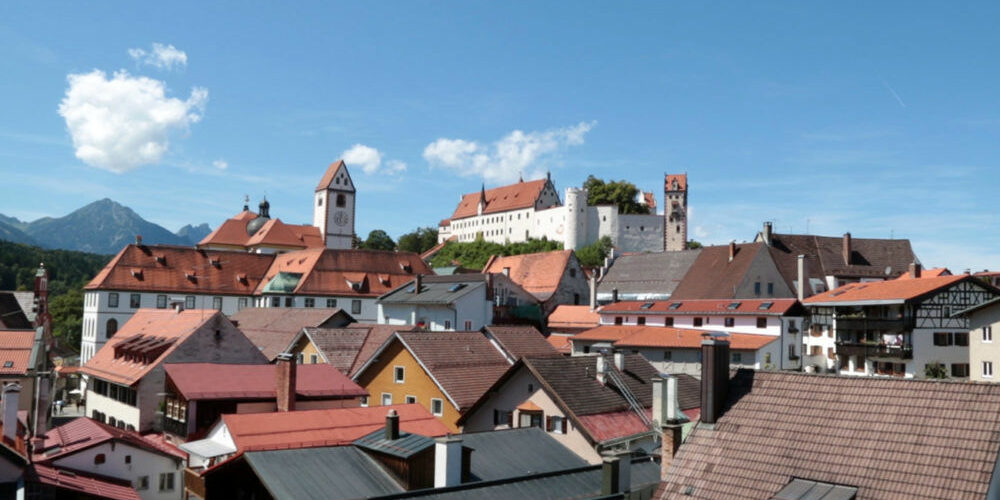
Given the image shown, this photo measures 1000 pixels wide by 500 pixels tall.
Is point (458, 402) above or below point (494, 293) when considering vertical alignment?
below

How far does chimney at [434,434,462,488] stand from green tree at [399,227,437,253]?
138105 millimetres

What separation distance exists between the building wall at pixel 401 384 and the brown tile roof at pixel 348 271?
1668 inches

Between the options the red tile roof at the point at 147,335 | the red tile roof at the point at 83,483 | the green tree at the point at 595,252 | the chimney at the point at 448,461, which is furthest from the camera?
the green tree at the point at 595,252

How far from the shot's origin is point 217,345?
39.9 meters

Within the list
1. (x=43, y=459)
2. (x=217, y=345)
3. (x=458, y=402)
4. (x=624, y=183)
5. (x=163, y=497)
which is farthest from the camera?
(x=624, y=183)

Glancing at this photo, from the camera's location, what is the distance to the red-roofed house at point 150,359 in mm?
37406

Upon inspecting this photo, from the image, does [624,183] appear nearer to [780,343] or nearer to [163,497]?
[780,343]

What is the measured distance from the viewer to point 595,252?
428 ft

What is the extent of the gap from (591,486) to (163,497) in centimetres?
1695

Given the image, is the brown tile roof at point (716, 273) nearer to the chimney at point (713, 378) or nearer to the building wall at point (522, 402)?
the building wall at point (522, 402)

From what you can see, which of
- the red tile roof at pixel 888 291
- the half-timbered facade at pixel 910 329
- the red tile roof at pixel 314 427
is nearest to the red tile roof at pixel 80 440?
the red tile roof at pixel 314 427

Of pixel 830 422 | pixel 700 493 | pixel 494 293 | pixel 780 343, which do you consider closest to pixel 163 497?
pixel 700 493

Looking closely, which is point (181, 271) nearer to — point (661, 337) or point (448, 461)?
point (661, 337)

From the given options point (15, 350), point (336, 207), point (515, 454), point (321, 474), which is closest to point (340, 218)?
point (336, 207)
